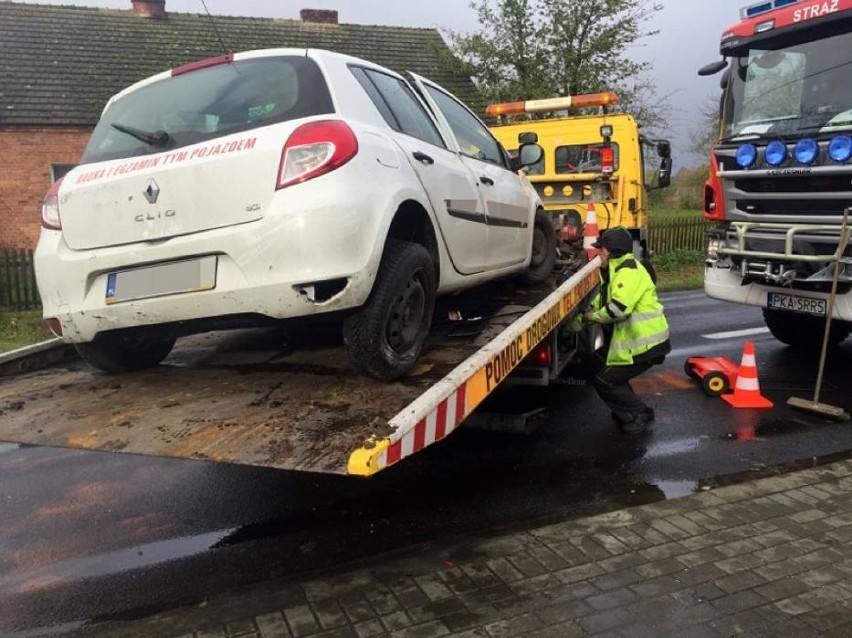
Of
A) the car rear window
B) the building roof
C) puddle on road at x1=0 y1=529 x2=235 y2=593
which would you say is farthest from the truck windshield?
the building roof

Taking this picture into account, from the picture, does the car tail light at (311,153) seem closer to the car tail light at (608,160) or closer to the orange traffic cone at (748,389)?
the orange traffic cone at (748,389)

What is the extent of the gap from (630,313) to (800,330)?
3596mm

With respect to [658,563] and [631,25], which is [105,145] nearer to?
[658,563]

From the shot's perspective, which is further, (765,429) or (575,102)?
(575,102)

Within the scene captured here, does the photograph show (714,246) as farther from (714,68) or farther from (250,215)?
(250,215)

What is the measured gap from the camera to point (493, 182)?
4.71 meters

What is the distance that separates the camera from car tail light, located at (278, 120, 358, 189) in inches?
117

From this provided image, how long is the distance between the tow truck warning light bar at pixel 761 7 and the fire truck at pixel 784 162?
1cm

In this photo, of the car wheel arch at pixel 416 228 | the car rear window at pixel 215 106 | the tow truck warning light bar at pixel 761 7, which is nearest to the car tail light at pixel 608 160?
the tow truck warning light bar at pixel 761 7

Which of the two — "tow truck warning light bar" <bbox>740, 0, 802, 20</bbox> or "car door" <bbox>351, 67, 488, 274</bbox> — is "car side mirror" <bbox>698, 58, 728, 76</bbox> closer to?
"tow truck warning light bar" <bbox>740, 0, 802, 20</bbox>

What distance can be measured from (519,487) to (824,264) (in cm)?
334

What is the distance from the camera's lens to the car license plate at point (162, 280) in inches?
121

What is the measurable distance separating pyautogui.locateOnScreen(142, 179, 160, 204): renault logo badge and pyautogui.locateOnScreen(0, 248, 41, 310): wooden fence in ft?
34.8

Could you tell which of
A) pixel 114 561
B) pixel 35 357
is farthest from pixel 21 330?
pixel 114 561
